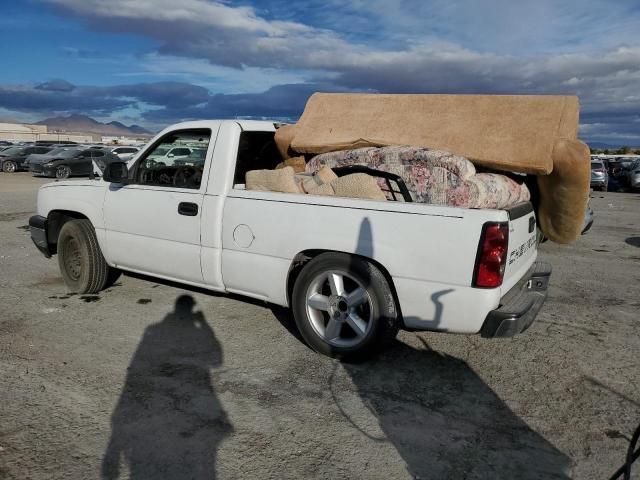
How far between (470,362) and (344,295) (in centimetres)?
117

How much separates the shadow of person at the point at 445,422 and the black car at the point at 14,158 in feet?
100

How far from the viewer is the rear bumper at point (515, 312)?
11.7ft

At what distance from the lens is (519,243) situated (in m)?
4.00

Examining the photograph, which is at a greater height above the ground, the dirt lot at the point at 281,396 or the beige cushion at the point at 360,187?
the beige cushion at the point at 360,187

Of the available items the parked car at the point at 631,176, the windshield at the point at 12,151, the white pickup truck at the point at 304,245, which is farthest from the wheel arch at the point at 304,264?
the windshield at the point at 12,151

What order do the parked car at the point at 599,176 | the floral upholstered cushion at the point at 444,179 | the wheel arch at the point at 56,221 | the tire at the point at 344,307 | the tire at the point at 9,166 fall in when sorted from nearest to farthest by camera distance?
the tire at the point at 344,307 < the floral upholstered cushion at the point at 444,179 < the wheel arch at the point at 56,221 < the parked car at the point at 599,176 < the tire at the point at 9,166

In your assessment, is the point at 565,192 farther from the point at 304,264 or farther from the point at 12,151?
the point at 12,151

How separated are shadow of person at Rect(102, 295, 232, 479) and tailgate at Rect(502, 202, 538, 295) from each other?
221cm

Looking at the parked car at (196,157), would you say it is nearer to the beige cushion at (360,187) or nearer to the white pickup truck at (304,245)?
the white pickup truck at (304,245)

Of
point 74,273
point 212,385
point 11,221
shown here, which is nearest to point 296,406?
point 212,385

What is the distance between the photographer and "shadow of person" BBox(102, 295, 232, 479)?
9.24 feet

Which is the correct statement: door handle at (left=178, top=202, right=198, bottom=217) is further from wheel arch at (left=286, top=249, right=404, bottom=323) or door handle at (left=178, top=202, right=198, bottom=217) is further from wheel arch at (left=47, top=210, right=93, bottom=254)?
wheel arch at (left=47, top=210, right=93, bottom=254)

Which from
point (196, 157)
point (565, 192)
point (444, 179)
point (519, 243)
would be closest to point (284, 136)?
point (196, 157)

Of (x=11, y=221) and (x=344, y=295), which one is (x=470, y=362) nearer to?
(x=344, y=295)
